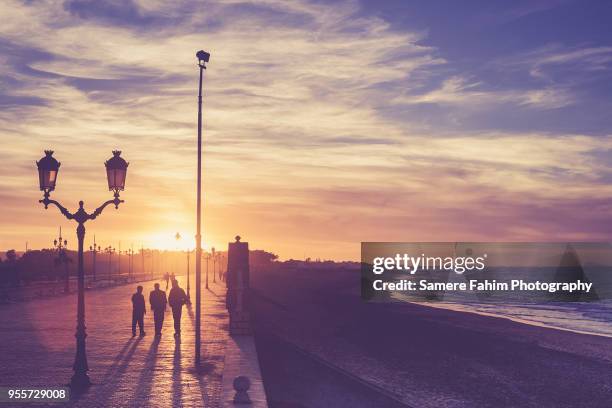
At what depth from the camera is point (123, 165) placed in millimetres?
16641

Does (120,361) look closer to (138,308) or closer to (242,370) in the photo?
(242,370)

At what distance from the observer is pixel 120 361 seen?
19391 mm

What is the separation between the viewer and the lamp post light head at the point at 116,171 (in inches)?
651

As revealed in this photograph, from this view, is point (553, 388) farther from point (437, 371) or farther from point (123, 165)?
point (123, 165)

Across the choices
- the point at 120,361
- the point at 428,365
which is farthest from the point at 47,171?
the point at 428,365

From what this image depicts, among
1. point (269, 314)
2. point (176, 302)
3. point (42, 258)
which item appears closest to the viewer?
point (176, 302)

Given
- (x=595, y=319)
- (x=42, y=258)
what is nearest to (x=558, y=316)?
(x=595, y=319)

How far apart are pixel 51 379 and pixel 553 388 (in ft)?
45.3

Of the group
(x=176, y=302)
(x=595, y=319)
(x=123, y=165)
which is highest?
(x=123, y=165)

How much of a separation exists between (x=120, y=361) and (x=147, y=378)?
3324mm

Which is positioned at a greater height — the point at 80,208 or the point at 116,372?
the point at 80,208

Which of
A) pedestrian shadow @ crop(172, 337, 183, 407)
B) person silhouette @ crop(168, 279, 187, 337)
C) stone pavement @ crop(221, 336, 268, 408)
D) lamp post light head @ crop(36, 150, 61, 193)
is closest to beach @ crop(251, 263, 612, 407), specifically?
stone pavement @ crop(221, 336, 268, 408)

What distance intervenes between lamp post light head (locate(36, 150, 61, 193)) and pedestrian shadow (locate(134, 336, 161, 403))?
4.97m

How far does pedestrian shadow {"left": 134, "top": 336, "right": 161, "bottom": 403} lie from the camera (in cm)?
1418
